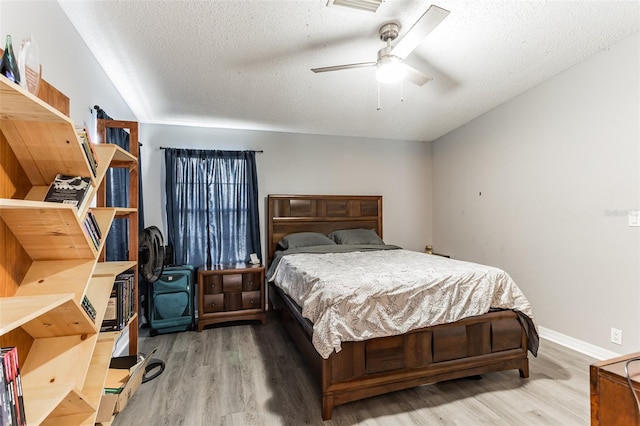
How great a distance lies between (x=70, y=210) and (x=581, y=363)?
3.68 meters

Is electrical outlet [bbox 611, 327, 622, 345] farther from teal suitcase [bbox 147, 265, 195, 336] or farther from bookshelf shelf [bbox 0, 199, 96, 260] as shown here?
teal suitcase [bbox 147, 265, 195, 336]

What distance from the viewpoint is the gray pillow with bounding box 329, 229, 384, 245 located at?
420cm

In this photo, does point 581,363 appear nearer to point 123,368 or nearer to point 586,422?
point 586,422

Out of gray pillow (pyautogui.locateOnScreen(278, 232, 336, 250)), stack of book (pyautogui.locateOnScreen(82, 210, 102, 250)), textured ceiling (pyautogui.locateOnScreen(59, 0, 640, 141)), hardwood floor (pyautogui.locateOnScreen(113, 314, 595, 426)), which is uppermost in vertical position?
textured ceiling (pyautogui.locateOnScreen(59, 0, 640, 141))

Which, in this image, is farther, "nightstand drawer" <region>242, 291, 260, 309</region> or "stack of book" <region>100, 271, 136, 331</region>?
"nightstand drawer" <region>242, 291, 260, 309</region>

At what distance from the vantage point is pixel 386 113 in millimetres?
3852

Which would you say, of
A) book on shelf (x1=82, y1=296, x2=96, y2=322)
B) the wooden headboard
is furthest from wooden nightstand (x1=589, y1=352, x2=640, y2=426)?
the wooden headboard

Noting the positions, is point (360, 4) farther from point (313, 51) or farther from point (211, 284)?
point (211, 284)

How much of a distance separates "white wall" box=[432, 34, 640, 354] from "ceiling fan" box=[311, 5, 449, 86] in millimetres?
1702

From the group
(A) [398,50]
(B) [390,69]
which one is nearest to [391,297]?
(B) [390,69]

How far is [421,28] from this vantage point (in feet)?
5.97

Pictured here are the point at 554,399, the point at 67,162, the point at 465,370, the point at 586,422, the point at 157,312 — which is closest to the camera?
the point at 67,162

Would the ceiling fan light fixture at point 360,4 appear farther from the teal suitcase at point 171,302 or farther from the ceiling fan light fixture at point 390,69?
the teal suitcase at point 171,302

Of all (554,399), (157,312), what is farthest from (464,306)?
(157,312)
